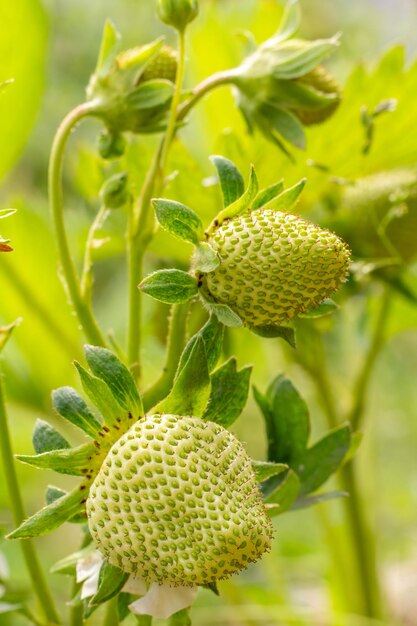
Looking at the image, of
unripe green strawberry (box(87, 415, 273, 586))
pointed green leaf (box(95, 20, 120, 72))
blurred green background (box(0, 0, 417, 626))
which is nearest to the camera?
unripe green strawberry (box(87, 415, 273, 586))

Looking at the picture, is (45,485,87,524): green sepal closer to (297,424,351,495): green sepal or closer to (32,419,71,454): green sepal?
(32,419,71,454): green sepal

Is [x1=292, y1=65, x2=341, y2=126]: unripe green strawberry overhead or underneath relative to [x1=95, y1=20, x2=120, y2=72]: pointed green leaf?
underneath

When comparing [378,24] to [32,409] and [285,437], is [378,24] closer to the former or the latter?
[32,409]

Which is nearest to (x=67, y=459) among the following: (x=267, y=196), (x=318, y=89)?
(x=267, y=196)

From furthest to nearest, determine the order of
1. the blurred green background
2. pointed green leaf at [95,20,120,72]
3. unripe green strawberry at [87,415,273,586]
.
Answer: the blurred green background → pointed green leaf at [95,20,120,72] → unripe green strawberry at [87,415,273,586]

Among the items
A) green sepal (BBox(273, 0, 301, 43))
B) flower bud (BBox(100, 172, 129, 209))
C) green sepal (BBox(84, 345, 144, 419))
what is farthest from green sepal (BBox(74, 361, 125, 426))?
green sepal (BBox(273, 0, 301, 43))

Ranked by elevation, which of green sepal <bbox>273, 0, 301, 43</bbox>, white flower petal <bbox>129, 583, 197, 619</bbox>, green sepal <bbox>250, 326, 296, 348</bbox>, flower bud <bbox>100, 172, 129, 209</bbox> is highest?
green sepal <bbox>273, 0, 301, 43</bbox>

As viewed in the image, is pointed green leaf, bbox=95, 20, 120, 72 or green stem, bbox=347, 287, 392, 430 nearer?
pointed green leaf, bbox=95, 20, 120, 72

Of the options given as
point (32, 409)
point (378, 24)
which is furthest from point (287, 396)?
point (378, 24)
